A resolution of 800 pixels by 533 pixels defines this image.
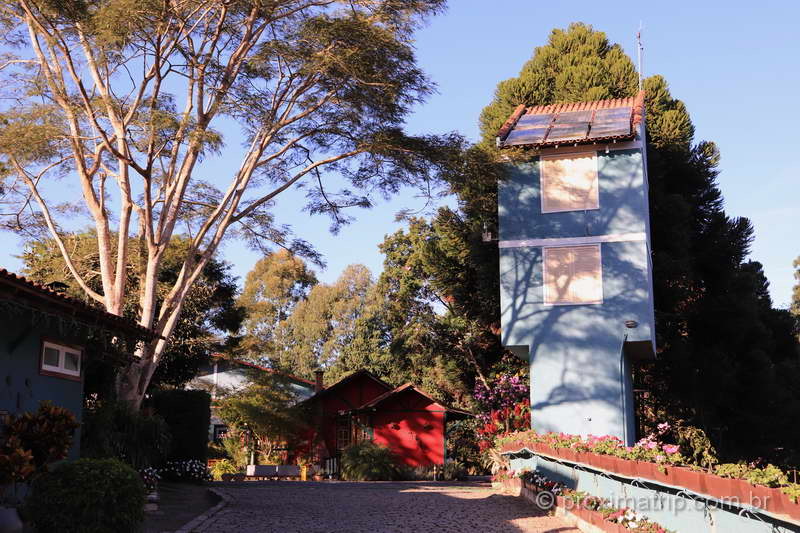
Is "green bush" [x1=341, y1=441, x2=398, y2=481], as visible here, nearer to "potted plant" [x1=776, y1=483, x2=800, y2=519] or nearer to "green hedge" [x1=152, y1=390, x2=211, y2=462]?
"green hedge" [x1=152, y1=390, x2=211, y2=462]

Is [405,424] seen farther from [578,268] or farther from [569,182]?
[569,182]

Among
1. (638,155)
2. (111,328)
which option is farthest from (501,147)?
(111,328)

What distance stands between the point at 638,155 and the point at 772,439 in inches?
425

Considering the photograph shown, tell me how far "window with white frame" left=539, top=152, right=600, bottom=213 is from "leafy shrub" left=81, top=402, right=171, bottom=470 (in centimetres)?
1094

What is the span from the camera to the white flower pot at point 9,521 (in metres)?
8.48

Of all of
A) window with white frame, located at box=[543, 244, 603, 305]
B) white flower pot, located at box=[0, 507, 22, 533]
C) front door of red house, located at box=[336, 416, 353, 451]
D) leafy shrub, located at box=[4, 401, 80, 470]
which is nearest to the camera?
white flower pot, located at box=[0, 507, 22, 533]

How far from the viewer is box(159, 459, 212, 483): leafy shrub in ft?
65.9

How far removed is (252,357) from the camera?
51750 millimetres

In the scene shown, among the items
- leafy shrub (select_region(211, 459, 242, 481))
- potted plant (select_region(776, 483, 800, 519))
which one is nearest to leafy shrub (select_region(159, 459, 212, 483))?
leafy shrub (select_region(211, 459, 242, 481))

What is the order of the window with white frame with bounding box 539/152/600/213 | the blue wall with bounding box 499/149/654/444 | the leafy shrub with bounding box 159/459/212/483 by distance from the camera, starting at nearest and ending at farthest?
1. the leafy shrub with bounding box 159/459/212/483
2. the blue wall with bounding box 499/149/654/444
3. the window with white frame with bounding box 539/152/600/213

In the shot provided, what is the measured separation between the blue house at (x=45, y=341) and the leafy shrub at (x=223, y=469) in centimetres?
1626

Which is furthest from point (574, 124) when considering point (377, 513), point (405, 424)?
point (405, 424)

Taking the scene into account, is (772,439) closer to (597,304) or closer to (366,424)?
(597,304)

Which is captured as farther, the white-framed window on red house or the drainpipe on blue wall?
the drainpipe on blue wall
